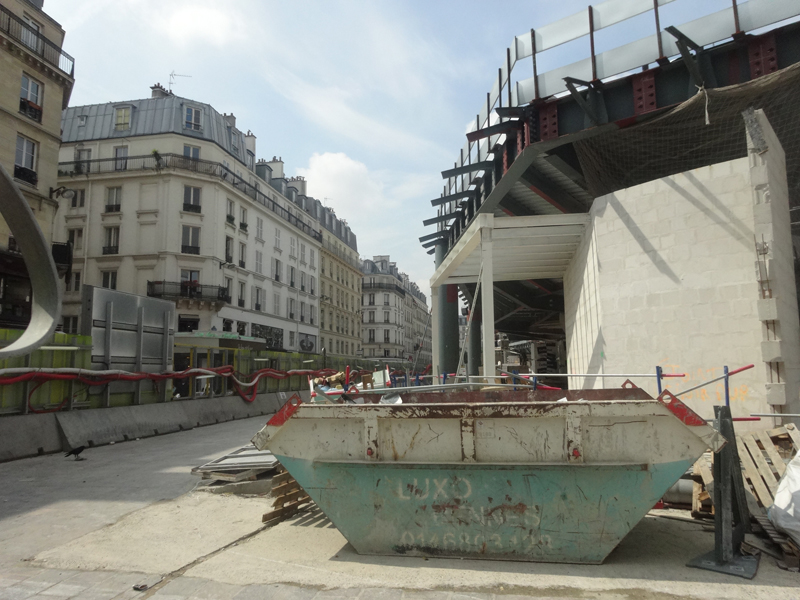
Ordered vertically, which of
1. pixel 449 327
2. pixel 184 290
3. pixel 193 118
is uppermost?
pixel 193 118

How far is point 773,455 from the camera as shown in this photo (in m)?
5.41

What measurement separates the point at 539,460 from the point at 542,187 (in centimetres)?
1398

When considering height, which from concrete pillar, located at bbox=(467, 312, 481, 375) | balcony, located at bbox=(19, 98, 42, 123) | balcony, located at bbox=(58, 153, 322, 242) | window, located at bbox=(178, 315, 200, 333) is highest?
balcony, located at bbox=(58, 153, 322, 242)

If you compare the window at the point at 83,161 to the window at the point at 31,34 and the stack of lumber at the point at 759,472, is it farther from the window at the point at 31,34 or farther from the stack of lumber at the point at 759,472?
the stack of lumber at the point at 759,472

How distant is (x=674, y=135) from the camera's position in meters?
12.0

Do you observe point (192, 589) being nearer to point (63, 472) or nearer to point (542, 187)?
point (63, 472)

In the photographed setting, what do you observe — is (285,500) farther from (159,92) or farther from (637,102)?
(159,92)

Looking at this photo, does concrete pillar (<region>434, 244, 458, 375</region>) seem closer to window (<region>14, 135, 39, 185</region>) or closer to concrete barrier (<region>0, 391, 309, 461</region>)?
concrete barrier (<region>0, 391, 309, 461</region>)

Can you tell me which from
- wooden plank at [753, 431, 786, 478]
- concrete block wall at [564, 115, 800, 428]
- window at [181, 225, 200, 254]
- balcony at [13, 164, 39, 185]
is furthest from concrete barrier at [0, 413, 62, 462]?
window at [181, 225, 200, 254]

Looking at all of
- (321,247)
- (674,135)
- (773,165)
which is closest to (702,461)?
(773,165)

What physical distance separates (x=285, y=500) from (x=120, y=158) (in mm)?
37721

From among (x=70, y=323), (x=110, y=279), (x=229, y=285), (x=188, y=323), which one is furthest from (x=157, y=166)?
(x=70, y=323)

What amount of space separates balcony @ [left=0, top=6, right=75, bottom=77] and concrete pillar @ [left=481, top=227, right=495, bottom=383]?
849 inches

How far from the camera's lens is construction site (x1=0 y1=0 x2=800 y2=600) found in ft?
13.8
